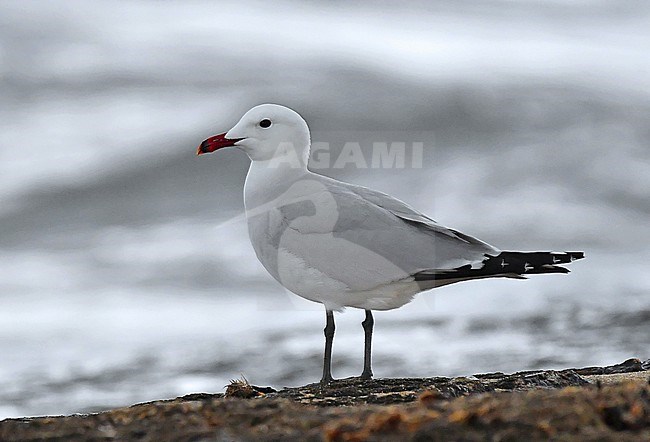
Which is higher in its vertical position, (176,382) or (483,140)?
(483,140)

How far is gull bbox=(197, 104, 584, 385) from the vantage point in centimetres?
520

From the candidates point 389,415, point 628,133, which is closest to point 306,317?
point 628,133

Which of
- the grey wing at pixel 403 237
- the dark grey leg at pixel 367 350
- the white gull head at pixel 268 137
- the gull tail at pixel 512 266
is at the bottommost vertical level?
the dark grey leg at pixel 367 350

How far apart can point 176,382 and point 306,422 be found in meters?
6.69

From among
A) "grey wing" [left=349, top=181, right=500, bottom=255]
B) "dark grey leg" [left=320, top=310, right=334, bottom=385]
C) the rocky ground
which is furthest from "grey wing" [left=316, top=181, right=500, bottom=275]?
the rocky ground

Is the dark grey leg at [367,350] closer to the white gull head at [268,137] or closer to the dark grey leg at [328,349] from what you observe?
the dark grey leg at [328,349]

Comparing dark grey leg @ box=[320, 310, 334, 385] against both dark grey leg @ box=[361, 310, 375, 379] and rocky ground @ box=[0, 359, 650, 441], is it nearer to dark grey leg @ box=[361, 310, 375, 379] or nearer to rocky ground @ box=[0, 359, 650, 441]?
dark grey leg @ box=[361, 310, 375, 379]

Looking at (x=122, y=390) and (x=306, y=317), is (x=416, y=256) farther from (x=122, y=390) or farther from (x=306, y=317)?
(x=306, y=317)

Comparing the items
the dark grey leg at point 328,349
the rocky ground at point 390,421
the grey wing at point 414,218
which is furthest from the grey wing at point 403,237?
the rocky ground at point 390,421

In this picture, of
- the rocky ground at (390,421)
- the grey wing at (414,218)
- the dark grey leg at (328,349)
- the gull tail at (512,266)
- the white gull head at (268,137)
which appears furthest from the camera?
the white gull head at (268,137)

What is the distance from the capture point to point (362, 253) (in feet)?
17.4

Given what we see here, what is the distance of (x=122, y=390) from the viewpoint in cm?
922

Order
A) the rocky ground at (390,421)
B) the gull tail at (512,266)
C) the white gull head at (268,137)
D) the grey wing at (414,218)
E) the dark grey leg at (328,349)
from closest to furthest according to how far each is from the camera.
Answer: the rocky ground at (390,421)
the gull tail at (512,266)
the dark grey leg at (328,349)
the grey wing at (414,218)
the white gull head at (268,137)

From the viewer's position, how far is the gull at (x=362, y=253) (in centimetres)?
520
